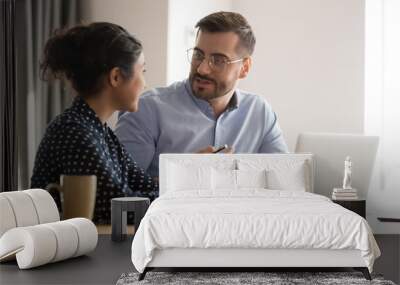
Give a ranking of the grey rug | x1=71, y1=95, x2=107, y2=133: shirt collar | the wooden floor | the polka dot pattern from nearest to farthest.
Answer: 1. the grey rug
2. the wooden floor
3. the polka dot pattern
4. x1=71, y1=95, x2=107, y2=133: shirt collar

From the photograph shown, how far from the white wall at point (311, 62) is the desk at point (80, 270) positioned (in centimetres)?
179

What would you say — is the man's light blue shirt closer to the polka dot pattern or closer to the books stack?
the polka dot pattern

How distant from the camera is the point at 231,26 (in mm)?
6000

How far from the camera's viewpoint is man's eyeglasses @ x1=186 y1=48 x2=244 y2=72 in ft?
19.4

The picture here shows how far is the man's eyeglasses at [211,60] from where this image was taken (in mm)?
5910

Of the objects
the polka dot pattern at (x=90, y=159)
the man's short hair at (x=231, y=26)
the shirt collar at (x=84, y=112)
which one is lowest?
the polka dot pattern at (x=90, y=159)

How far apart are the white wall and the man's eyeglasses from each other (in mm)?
232

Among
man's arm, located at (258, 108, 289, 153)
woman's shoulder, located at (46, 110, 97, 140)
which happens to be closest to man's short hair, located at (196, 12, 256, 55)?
man's arm, located at (258, 108, 289, 153)

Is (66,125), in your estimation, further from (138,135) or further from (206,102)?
(206,102)

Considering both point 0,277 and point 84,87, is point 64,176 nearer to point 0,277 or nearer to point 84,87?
point 84,87

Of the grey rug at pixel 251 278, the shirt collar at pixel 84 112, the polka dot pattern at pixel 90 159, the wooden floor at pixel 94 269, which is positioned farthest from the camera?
the shirt collar at pixel 84 112

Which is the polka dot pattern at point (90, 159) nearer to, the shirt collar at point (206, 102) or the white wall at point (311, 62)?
the shirt collar at point (206, 102)

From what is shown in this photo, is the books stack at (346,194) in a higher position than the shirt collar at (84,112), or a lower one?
lower

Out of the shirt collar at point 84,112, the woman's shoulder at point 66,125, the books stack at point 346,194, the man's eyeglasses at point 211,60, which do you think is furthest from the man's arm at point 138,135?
the books stack at point 346,194
